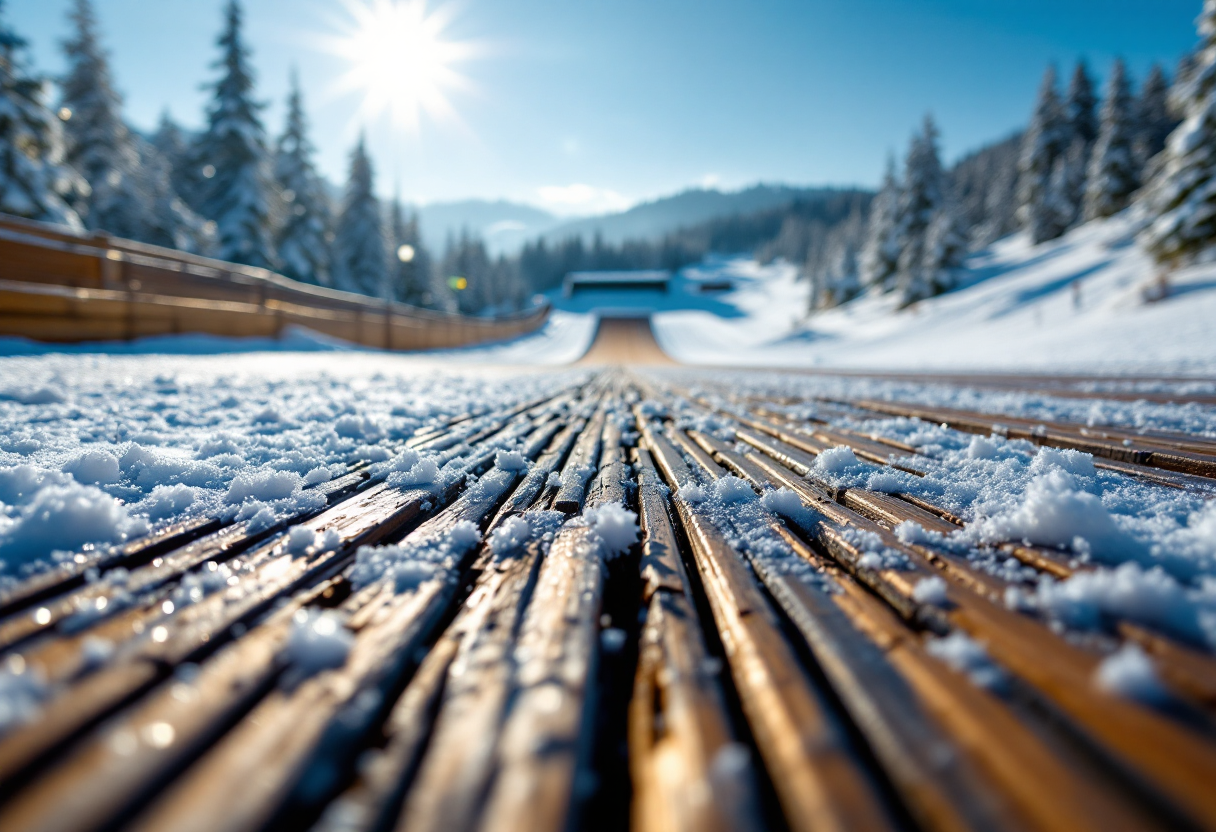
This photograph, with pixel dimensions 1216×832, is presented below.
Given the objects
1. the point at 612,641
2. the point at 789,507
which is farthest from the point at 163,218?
the point at 612,641

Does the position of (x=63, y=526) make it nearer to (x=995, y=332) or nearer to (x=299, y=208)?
(x=995, y=332)

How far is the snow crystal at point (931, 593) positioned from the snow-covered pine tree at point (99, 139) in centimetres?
3302

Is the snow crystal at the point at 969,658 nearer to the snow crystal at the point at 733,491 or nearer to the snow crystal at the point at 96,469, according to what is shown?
the snow crystal at the point at 733,491

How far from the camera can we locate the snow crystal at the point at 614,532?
141 centimetres

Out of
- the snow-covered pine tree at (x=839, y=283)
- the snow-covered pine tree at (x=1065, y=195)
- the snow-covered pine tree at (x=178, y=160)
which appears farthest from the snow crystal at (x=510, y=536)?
the snow-covered pine tree at (x=1065, y=195)

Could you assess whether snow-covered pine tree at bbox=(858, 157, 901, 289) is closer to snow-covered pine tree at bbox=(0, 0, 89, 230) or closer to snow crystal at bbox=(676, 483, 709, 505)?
snow crystal at bbox=(676, 483, 709, 505)

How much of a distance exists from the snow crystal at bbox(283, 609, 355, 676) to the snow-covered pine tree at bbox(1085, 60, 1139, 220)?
149 feet

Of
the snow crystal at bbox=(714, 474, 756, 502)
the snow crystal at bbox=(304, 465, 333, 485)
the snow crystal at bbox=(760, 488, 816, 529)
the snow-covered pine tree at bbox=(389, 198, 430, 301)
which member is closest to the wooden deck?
the snow crystal at bbox=(760, 488, 816, 529)

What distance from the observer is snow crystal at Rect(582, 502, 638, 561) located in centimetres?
141

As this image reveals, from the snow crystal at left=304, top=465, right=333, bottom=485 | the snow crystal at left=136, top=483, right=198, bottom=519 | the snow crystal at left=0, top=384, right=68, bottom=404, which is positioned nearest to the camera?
the snow crystal at left=136, top=483, right=198, bottom=519

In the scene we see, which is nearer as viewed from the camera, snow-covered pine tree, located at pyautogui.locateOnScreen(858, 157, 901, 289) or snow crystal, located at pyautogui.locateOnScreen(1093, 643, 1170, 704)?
snow crystal, located at pyautogui.locateOnScreen(1093, 643, 1170, 704)

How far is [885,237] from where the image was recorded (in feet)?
114

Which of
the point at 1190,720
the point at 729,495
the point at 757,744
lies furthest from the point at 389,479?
the point at 1190,720

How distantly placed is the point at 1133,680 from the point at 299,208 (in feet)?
113
